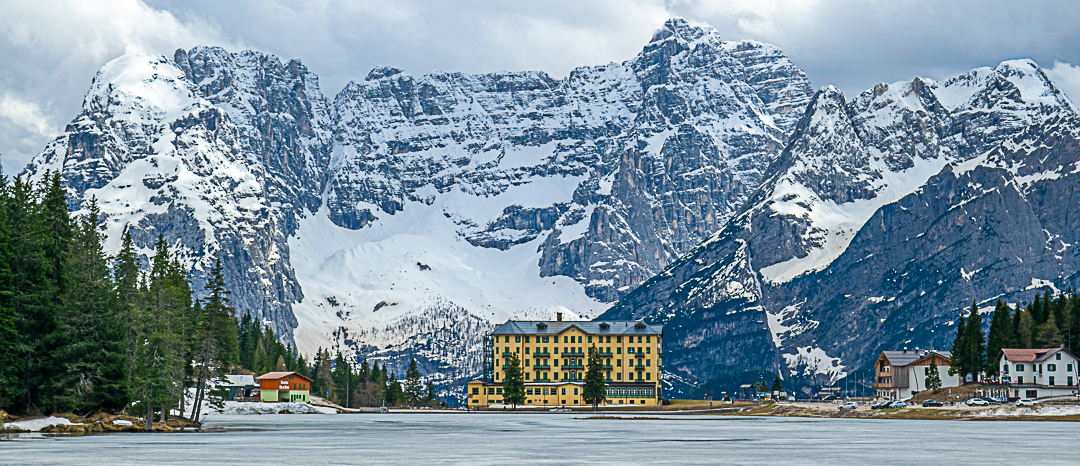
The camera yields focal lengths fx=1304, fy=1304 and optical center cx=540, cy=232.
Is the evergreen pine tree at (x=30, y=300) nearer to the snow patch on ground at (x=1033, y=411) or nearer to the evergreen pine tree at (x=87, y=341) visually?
the evergreen pine tree at (x=87, y=341)

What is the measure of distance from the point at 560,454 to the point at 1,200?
5268cm

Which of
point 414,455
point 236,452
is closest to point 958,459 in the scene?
point 414,455

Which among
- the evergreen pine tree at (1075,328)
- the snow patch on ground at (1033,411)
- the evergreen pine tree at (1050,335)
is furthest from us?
the evergreen pine tree at (1075,328)

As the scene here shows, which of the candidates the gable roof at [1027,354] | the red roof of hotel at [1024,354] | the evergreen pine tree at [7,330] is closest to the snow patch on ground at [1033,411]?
the gable roof at [1027,354]

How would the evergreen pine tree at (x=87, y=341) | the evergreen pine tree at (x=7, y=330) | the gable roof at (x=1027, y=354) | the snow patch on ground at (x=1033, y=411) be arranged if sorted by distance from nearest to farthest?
1. the evergreen pine tree at (x=7, y=330)
2. the evergreen pine tree at (x=87, y=341)
3. the snow patch on ground at (x=1033, y=411)
4. the gable roof at (x=1027, y=354)

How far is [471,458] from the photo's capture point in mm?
77062

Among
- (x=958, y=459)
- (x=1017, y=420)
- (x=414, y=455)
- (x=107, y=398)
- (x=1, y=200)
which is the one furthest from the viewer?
(x=1017, y=420)

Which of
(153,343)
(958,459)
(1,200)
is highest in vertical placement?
(1,200)

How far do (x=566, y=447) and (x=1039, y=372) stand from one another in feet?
386

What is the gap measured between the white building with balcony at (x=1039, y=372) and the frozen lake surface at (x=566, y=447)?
60.4m

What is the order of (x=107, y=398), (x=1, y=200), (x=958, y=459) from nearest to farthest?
1. (x=958, y=459)
2. (x=1, y=200)
3. (x=107, y=398)

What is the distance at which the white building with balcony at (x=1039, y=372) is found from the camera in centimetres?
17975

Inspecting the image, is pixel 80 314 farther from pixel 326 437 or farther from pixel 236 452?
pixel 236 452

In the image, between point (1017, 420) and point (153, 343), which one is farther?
point (1017, 420)
